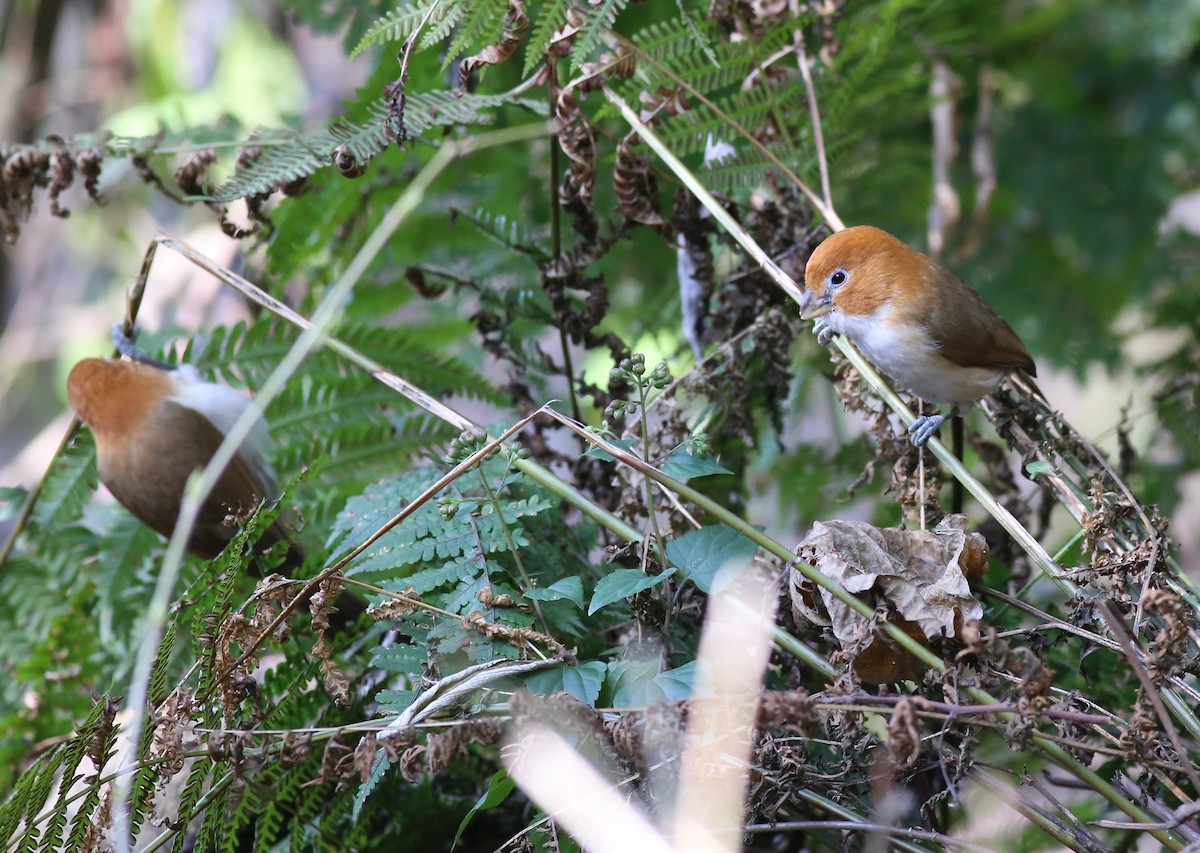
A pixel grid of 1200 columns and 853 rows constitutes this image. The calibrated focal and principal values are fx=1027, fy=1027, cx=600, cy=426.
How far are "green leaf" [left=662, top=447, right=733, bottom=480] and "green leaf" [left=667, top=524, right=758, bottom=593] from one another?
0.09 metres

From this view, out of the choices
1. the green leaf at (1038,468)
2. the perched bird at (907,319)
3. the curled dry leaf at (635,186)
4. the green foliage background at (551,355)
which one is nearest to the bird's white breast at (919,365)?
the perched bird at (907,319)

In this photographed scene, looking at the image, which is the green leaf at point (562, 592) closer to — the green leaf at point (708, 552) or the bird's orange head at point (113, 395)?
the green leaf at point (708, 552)

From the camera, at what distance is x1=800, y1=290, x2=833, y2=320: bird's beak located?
2.07m

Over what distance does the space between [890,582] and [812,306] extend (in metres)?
0.79

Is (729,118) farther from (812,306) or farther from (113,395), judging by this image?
(113,395)

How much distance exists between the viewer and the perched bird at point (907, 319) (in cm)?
210

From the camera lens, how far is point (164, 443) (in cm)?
275

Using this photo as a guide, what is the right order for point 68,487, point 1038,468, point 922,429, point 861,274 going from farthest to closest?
point 68,487 < point 861,274 < point 922,429 < point 1038,468

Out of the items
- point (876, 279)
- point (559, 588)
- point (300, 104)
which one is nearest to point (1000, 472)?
point (876, 279)

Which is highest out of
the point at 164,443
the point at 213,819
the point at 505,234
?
the point at 505,234

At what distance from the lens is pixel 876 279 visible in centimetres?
224

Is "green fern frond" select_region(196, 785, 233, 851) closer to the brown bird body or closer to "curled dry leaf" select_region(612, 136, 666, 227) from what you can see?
the brown bird body

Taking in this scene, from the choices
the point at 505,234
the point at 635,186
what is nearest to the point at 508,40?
the point at 635,186

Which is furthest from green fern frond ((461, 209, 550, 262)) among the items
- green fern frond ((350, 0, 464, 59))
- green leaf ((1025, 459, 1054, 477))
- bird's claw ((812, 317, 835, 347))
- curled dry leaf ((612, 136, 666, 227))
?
green leaf ((1025, 459, 1054, 477))
